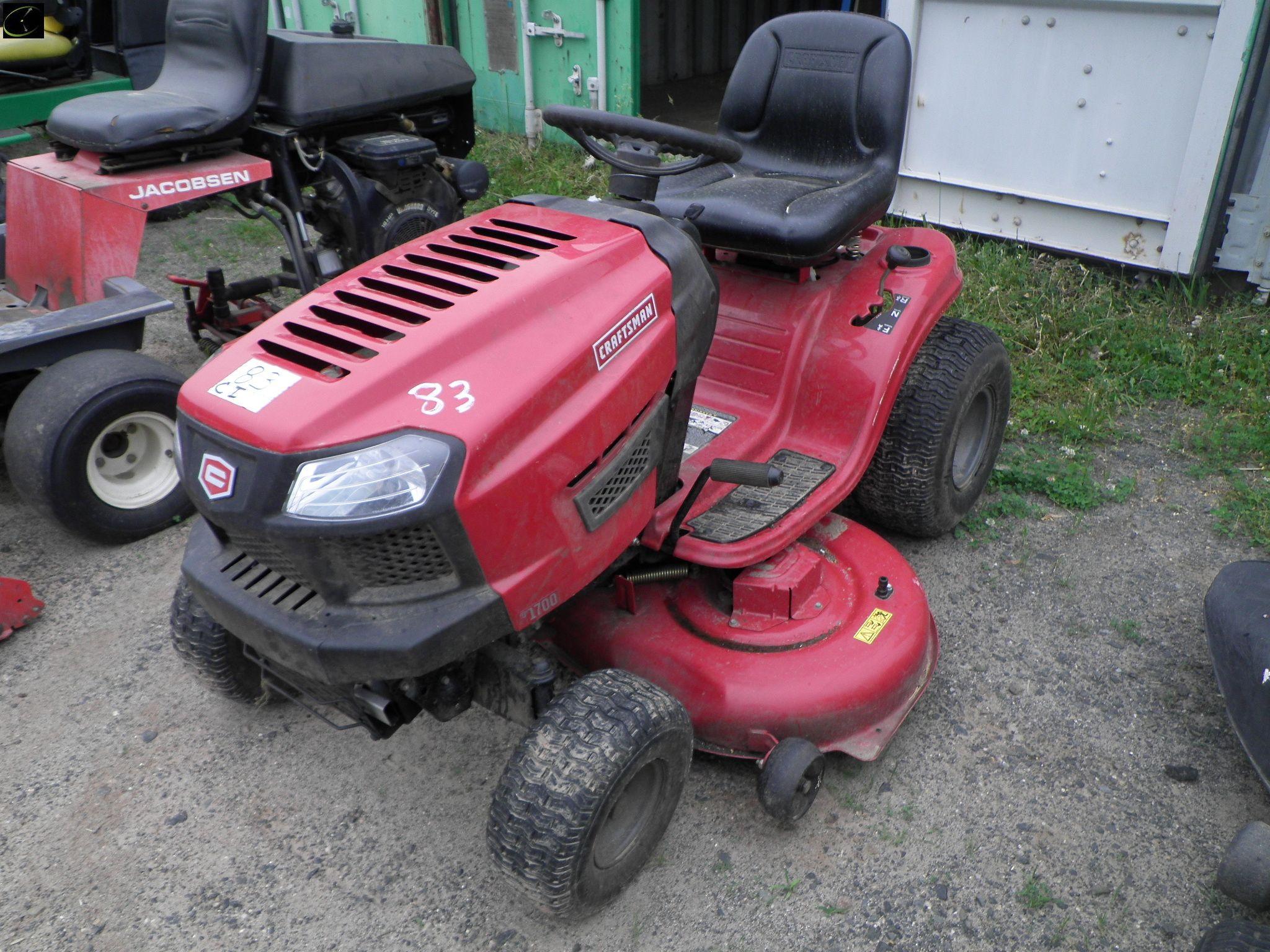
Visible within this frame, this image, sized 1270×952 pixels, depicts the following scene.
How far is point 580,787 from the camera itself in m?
1.72

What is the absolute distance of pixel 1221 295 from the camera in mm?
4336

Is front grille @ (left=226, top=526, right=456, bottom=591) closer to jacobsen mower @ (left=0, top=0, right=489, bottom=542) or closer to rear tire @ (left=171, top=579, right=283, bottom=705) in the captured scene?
rear tire @ (left=171, top=579, right=283, bottom=705)

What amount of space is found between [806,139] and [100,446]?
2.24 meters

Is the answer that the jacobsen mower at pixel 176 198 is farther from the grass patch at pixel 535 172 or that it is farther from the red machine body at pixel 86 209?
the grass patch at pixel 535 172

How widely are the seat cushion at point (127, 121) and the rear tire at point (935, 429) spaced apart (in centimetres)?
250

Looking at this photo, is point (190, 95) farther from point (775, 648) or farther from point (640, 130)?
point (775, 648)

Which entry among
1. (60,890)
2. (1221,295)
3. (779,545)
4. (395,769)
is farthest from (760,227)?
(1221,295)

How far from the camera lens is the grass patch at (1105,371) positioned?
3279 millimetres

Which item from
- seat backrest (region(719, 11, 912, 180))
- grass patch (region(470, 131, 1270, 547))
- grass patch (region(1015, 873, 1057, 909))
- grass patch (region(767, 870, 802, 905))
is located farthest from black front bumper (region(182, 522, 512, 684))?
grass patch (region(470, 131, 1270, 547))

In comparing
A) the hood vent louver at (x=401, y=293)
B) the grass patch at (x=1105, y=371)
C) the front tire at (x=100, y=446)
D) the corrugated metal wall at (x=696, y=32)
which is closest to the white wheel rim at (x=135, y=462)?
the front tire at (x=100, y=446)

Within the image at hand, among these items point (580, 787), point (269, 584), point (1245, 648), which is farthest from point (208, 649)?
point (1245, 648)

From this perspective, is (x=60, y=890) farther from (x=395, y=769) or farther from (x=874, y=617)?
(x=874, y=617)

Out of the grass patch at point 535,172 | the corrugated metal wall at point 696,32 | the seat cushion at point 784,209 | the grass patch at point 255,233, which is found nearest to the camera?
the seat cushion at point 784,209

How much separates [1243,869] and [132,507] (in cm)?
295
